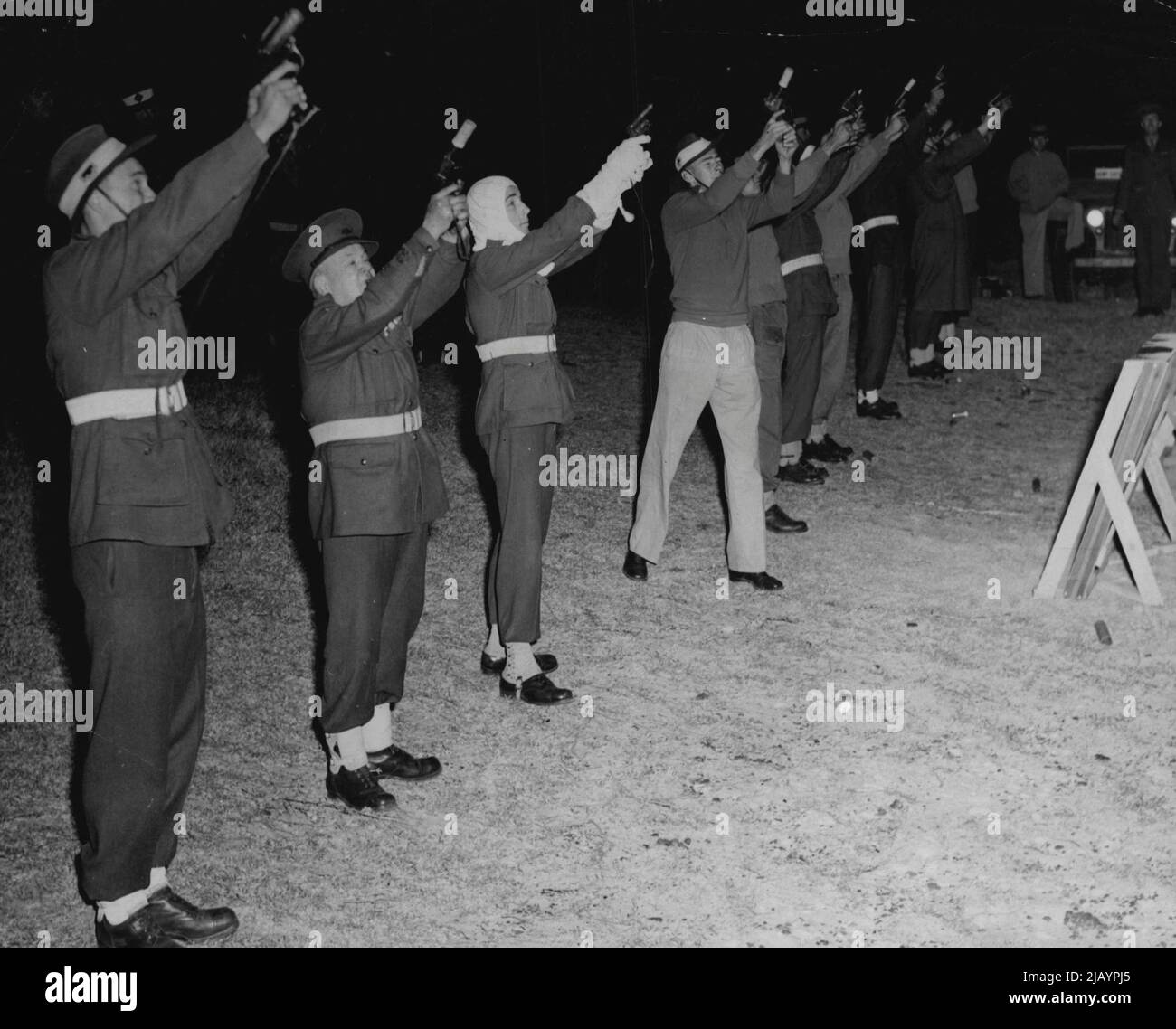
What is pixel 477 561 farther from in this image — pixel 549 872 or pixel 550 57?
pixel 550 57

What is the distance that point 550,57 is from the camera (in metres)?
12.9

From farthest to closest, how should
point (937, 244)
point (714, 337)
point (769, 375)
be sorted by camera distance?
point (937, 244) < point (769, 375) < point (714, 337)

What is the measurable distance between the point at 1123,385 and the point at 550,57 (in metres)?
7.58

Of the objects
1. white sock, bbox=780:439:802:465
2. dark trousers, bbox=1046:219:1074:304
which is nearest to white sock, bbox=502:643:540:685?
white sock, bbox=780:439:802:465

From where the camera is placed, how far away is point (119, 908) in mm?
4000

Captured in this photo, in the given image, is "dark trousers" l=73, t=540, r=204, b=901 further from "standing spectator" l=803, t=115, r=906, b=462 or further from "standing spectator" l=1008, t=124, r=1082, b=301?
"standing spectator" l=1008, t=124, r=1082, b=301

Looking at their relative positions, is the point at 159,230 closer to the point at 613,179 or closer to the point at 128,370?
the point at 128,370

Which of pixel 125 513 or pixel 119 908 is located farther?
pixel 119 908

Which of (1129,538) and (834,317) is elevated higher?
(834,317)

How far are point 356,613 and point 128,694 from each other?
1086mm

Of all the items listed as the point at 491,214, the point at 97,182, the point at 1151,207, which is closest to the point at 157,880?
the point at 97,182

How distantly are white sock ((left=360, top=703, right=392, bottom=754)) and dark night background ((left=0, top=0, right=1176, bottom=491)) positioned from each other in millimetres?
2204

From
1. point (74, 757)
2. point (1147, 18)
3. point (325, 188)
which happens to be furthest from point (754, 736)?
point (1147, 18)

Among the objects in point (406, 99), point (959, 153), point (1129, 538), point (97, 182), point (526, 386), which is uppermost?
point (406, 99)
